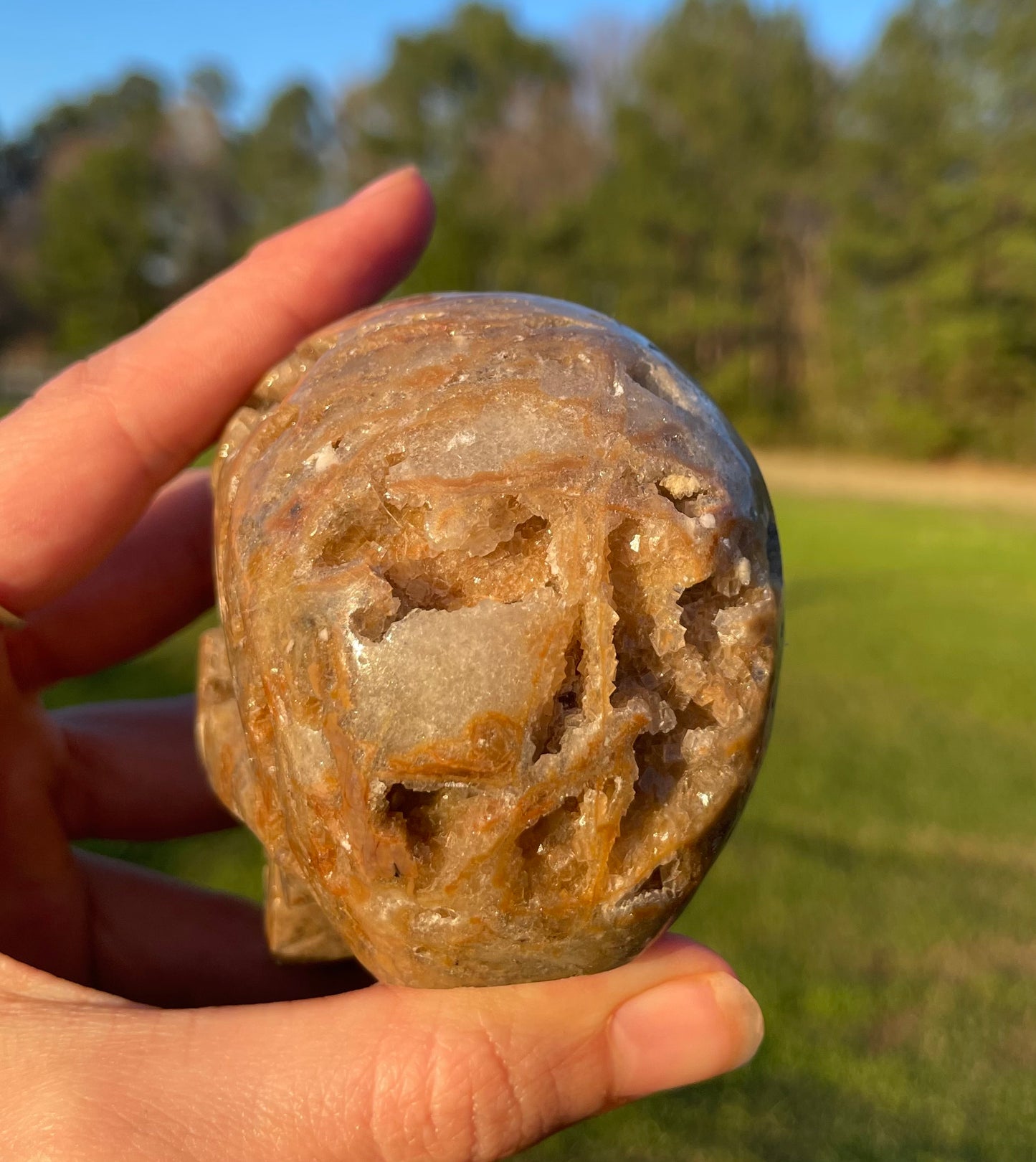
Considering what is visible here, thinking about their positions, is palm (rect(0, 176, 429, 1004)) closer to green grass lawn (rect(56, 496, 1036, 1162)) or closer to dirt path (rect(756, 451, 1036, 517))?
green grass lawn (rect(56, 496, 1036, 1162))

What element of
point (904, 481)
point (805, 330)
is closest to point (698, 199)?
point (805, 330)

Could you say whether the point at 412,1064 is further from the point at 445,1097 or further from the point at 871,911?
the point at 871,911

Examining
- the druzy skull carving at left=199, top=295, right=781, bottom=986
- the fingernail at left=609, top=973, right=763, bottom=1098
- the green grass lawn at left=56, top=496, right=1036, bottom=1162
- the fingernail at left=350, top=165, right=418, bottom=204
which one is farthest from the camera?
the green grass lawn at left=56, top=496, right=1036, bottom=1162

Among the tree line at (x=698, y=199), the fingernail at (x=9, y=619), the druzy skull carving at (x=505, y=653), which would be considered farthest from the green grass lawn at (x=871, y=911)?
the tree line at (x=698, y=199)

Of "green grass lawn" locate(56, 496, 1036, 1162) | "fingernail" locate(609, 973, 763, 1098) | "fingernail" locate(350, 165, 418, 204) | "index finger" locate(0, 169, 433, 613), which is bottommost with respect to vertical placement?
"green grass lawn" locate(56, 496, 1036, 1162)

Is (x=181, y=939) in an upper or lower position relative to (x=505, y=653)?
lower

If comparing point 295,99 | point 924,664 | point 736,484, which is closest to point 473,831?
point 736,484

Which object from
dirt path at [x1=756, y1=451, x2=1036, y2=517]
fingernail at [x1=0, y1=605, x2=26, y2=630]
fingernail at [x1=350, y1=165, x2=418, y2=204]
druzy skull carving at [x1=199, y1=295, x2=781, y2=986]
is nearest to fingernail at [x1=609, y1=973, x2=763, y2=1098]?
druzy skull carving at [x1=199, y1=295, x2=781, y2=986]
